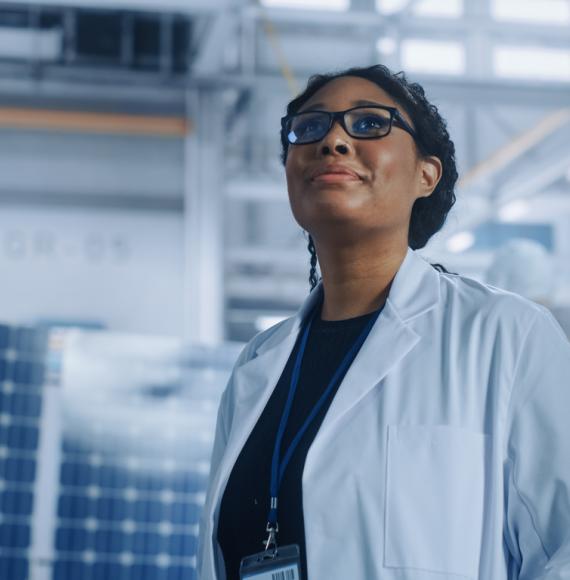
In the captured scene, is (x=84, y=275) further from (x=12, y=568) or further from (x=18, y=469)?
(x=12, y=568)

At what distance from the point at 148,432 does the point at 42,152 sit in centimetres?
257

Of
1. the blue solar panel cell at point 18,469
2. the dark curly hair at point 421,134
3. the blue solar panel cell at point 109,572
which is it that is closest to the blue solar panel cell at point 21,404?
the blue solar panel cell at point 18,469

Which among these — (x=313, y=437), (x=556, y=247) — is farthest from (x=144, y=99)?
(x=556, y=247)

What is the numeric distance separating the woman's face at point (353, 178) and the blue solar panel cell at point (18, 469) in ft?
7.57

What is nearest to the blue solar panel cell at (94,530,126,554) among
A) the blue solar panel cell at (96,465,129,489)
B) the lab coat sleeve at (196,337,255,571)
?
the blue solar panel cell at (96,465,129,489)

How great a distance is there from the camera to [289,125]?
147 centimetres

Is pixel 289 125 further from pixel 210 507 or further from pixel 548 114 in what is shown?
pixel 548 114

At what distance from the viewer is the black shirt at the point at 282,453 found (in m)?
1.24

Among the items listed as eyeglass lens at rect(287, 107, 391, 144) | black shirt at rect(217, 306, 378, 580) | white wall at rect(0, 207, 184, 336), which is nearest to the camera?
black shirt at rect(217, 306, 378, 580)

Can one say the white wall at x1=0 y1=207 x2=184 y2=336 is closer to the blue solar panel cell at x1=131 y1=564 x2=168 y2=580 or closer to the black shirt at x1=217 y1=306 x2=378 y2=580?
the blue solar panel cell at x1=131 y1=564 x2=168 y2=580

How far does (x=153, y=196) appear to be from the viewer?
5.45m

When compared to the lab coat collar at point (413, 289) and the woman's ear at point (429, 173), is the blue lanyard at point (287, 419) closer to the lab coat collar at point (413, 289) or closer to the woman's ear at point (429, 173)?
the lab coat collar at point (413, 289)

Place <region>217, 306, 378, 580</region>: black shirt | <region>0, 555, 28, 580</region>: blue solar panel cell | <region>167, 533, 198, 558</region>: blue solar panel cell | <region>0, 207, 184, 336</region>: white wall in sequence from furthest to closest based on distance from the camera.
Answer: <region>0, 207, 184, 336</region>: white wall
<region>167, 533, 198, 558</region>: blue solar panel cell
<region>0, 555, 28, 580</region>: blue solar panel cell
<region>217, 306, 378, 580</region>: black shirt

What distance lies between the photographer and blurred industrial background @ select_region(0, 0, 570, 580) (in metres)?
3.38
